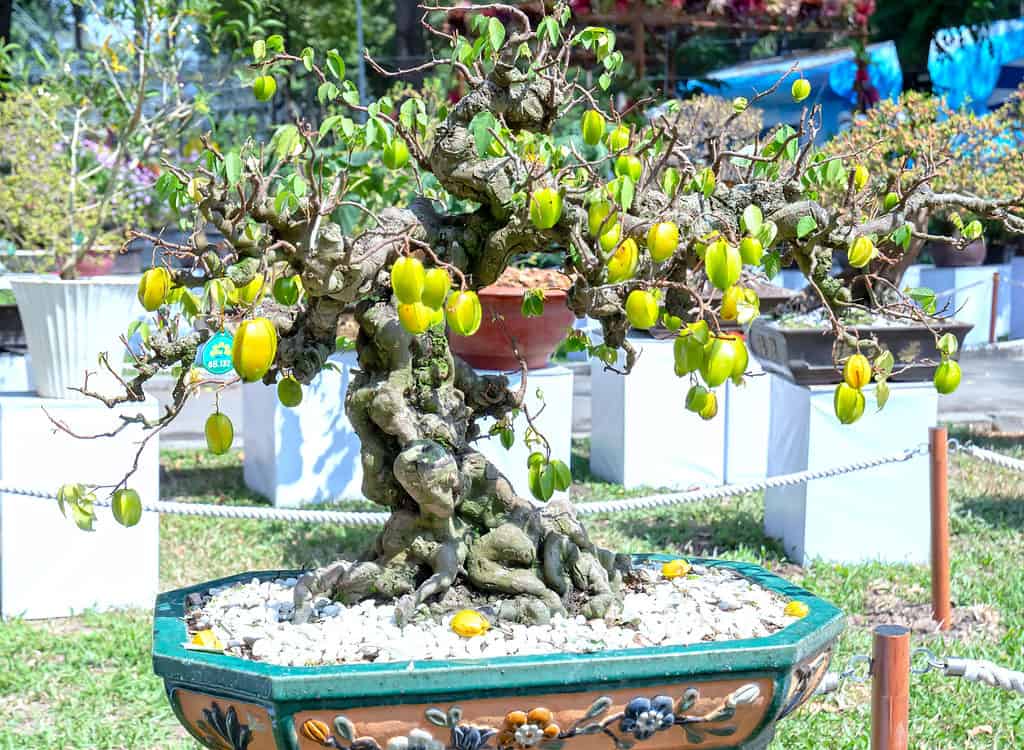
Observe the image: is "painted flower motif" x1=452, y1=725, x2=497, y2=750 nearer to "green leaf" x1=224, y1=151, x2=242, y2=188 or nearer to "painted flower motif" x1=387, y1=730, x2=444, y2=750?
"painted flower motif" x1=387, y1=730, x2=444, y2=750

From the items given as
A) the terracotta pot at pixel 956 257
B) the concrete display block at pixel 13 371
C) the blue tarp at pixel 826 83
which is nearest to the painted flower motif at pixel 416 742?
the concrete display block at pixel 13 371

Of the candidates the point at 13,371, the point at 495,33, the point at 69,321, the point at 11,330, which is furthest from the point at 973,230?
the point at 13,371

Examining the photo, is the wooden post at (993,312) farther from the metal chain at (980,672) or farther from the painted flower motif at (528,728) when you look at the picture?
the painted flower motif at (528,728)

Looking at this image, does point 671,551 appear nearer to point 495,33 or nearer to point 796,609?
point 796,609

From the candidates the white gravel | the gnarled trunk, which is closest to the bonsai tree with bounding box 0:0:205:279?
the gnarled trunk

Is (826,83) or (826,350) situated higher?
(826,83)

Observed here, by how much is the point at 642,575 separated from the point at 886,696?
22.6 inches

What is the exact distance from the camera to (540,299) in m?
2.42

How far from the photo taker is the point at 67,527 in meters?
4.31

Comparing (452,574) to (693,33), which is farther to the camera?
(693,33)

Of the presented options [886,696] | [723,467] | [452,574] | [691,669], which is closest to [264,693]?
[452,574]

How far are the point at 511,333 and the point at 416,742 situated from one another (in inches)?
130

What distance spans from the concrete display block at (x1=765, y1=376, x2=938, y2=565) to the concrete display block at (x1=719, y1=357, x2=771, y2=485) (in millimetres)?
1114

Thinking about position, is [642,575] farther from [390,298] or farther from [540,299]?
[390,298]
